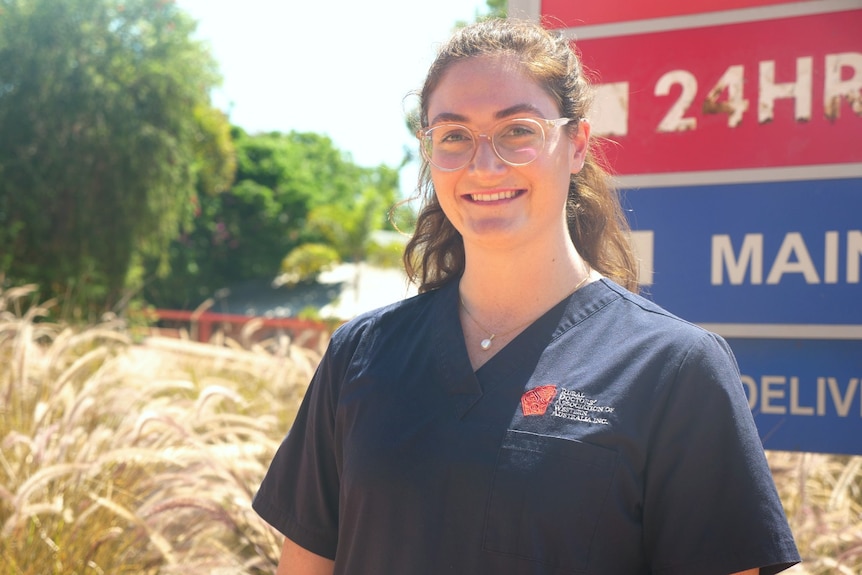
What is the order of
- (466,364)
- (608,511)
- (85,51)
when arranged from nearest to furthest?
(608,511)
(466,364)
(85,51)

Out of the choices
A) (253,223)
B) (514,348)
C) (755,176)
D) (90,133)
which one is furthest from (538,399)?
(253,223)

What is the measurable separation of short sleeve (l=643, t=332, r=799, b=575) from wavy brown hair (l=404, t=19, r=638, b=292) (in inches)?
23.9

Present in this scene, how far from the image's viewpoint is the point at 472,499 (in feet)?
5.73

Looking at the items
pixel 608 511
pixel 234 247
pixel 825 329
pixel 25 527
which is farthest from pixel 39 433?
pixel 234 247

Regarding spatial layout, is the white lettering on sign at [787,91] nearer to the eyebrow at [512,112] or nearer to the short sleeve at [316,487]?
the eyebrow at [512,112]

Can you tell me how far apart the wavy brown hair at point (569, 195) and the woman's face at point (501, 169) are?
42 millimetres

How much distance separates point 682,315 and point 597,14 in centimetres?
118

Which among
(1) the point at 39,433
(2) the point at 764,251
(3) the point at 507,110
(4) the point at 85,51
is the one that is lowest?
(1) the point at 39,433

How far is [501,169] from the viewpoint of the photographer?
1.93m

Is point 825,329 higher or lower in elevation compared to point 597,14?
lower

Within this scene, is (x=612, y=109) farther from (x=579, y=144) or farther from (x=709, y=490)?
(x=709, y=490)

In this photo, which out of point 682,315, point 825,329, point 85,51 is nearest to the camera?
point 825,329

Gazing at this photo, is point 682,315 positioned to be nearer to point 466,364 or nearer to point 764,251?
point 764,251

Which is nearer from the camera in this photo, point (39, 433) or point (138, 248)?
point (39, 433)
